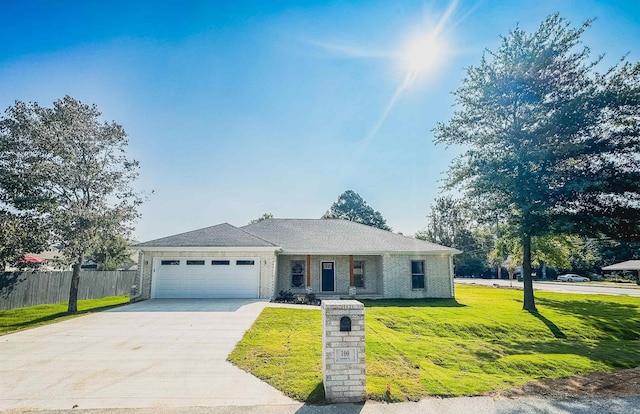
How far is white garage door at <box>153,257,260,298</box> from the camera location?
618 inches

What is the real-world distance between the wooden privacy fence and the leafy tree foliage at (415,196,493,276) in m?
43.4

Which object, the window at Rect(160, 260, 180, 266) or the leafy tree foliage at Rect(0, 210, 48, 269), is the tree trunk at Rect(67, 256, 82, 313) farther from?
the window at Rect(160, 260, 180, 266)

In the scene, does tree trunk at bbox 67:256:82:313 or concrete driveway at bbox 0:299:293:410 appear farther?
tree trunk at bbox 67:256:82:313

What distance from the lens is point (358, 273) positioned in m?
18.5

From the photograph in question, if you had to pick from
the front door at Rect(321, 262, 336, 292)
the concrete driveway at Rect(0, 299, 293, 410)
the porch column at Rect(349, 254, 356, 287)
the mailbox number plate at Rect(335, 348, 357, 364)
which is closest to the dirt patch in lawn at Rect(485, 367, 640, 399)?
the mailbox number plate at Rect(335, 348, 357, 364)

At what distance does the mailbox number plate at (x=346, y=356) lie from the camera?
4.92m

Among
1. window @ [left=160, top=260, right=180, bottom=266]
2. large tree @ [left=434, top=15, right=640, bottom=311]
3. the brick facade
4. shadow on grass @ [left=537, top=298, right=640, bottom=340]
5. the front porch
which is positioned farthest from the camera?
the front porch

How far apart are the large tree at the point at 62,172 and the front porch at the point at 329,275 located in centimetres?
847

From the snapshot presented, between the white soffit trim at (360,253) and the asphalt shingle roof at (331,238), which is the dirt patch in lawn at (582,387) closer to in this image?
the white soffit trim at (360,253)

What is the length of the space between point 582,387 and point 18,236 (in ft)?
59.1

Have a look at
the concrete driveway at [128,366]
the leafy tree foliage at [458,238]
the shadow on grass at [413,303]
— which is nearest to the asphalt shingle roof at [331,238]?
the shadow on grass at [413,303]

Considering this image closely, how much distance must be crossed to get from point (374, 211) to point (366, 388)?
47.4 m

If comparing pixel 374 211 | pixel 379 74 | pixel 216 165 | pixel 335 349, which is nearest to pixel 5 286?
pixel 216 165

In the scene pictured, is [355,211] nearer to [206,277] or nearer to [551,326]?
[206,277]
